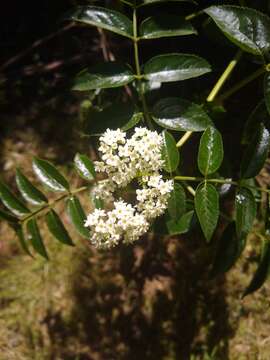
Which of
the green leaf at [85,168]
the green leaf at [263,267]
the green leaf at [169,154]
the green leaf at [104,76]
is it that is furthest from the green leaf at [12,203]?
the green leaf at [263,267]

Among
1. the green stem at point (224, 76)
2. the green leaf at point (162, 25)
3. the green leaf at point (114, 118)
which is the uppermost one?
the green leaf at point (162, 25)

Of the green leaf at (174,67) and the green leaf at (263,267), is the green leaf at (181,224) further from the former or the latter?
the green leaf at (174,67)

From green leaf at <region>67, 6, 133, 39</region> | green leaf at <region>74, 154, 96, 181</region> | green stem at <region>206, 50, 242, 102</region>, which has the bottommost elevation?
green leaf at <region>74, 154, 96, 181</region>

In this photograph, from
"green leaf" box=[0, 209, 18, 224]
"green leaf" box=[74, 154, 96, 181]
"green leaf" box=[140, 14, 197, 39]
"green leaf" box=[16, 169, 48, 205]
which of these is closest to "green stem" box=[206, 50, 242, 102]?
"green leaf" box=[140, 14, 197, 39]

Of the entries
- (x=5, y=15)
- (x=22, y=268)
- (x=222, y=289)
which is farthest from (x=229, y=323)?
(x=5, y=15)

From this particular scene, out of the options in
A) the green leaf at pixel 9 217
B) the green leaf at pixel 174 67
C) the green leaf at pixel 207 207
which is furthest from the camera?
the green leaf at pixel 9 217

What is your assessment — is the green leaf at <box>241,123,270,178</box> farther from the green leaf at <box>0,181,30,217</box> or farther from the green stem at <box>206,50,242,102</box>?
the green leaf at <box>0,181,30,217</box>
